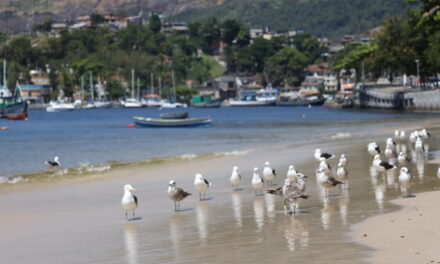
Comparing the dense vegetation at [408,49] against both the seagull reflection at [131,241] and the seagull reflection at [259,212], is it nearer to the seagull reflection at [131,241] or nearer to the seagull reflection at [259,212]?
the seagull reflection at [259,212]

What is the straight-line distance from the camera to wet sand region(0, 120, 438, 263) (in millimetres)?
15094

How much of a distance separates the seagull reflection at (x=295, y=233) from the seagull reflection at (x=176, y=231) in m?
1.82

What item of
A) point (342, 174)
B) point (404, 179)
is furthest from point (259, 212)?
point (342, 174)

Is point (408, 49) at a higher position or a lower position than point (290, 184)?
higher

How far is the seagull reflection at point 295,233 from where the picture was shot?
1528 centimetres

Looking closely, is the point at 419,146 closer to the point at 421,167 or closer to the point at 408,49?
the point at 421,167

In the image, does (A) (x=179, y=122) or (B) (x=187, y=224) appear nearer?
Result: (B) (x=187, y=224)

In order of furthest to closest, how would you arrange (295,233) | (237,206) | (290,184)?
(237,206) < (290,184) < (295,233)

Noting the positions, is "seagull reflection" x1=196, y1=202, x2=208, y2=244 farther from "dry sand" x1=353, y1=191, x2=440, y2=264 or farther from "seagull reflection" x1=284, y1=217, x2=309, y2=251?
"dry sand" x1=353, y1=191, x2=440, y2=264

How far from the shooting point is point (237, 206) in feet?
68.9

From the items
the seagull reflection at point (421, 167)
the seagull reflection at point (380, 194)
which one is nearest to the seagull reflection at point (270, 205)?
the seagull reflection at point (380, 194)

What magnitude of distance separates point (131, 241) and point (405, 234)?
4.83m

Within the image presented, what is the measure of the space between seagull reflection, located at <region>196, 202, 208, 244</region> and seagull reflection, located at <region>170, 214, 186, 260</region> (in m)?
0.37

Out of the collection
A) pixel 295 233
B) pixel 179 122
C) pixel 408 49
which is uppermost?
pixel 408 49
